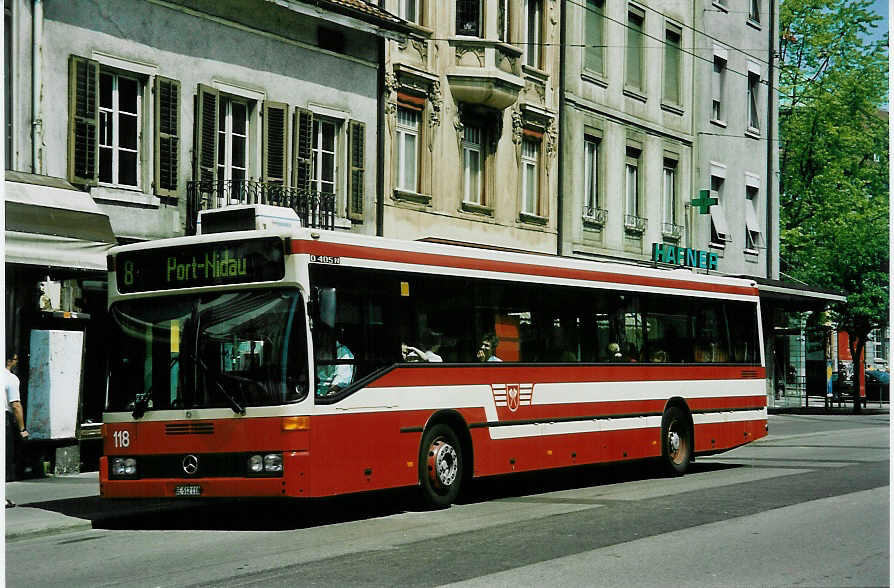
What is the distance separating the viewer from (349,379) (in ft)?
43.2

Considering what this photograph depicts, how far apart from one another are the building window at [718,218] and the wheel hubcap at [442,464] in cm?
2610

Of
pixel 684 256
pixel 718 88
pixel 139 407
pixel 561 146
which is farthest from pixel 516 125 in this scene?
pixel 139 407

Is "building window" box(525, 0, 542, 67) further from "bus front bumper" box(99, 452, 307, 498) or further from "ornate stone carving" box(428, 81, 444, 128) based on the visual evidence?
"bus front bumper" box(99, 452, 307, 498)

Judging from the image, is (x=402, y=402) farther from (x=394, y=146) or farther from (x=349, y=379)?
(x=394, y=146)

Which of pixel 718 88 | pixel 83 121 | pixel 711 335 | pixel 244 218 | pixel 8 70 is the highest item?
pixel 718 88

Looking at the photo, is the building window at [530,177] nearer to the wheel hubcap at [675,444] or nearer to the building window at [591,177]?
the building window at [591,177]

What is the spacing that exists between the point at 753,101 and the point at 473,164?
16.1 metres

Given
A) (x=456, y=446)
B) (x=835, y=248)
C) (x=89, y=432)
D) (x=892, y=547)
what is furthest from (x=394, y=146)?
(x=835, y=248)

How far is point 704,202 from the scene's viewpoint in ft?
119

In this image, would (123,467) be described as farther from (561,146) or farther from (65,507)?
(561,146)

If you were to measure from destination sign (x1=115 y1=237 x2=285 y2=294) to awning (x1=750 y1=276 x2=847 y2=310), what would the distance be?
2443cm

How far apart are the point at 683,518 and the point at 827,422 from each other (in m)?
24.6

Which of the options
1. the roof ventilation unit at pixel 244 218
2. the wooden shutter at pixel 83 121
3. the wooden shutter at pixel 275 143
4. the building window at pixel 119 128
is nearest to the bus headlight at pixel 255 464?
the roof ventilation unit at pixel 244 218

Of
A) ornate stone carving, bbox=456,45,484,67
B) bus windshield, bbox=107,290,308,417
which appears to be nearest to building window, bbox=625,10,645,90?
ornate stone carving, bbox=456,45,484,67
